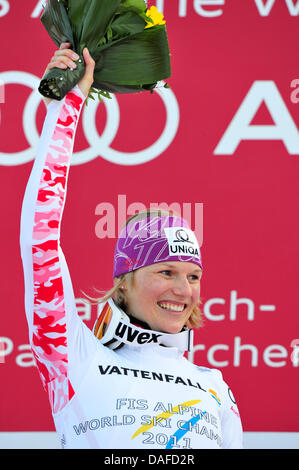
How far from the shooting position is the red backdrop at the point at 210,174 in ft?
9.52

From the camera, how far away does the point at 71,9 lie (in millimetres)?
1396

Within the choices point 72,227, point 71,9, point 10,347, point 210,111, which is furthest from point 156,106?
point 71,9

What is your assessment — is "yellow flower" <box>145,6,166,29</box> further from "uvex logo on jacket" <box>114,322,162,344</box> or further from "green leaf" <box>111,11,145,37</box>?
"uvex logo on jacket" <box>114,322,162,344</box>

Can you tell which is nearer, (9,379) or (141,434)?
(141,434)

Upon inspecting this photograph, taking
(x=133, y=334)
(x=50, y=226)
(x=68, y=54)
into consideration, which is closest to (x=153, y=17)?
(x=68, y=54)

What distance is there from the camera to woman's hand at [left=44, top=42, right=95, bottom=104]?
1.32m

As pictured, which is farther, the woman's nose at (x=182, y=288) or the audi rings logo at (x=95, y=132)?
the audi rings logo at (x=95, y=132)

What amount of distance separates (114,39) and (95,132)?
5.00ft

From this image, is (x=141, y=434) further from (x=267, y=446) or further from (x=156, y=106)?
(x=156, y=106)

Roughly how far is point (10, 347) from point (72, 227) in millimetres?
649

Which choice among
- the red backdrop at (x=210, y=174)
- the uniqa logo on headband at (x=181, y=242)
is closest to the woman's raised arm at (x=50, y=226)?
the uniqa logo on headband at (x=181, y=242)

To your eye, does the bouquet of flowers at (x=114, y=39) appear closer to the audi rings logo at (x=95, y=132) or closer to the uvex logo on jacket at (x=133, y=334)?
the uvex logo on jacket at (x=133, y=334)

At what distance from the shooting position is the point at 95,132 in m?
2.95

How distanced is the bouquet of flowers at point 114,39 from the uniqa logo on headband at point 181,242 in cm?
40
